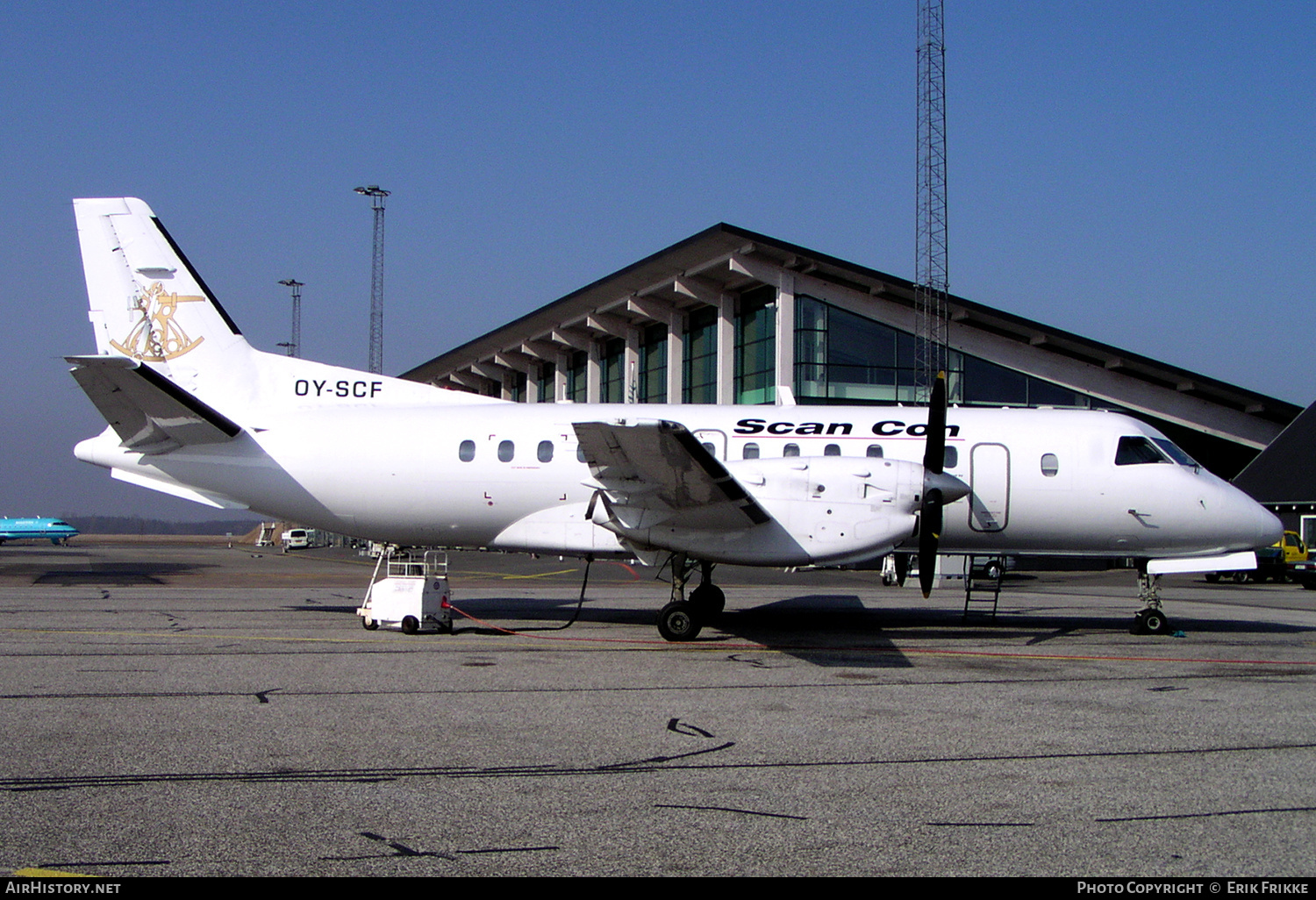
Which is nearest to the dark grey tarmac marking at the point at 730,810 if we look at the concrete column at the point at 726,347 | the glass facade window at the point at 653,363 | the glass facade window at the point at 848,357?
the glass facade window at the point at 848,357

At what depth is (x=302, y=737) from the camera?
24.5 ft

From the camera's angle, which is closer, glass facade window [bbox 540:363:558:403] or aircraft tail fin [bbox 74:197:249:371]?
aircraft tail fin [bbox 74:197:249:371]

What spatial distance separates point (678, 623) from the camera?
13.5 meters

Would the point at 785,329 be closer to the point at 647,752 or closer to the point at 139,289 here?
the point at 139,289

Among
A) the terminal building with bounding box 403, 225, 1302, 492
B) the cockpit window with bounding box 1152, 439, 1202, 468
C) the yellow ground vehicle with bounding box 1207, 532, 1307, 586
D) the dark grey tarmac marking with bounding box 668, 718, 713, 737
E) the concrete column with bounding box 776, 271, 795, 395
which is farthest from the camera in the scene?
the concrete column with bounding box 776, 271, 795, 395

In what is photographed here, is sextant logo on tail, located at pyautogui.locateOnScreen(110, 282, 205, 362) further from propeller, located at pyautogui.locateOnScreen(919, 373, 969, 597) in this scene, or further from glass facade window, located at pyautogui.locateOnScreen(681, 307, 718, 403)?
glass facade window, located at pyautogui.locateOnScreen(681, 307, 718, 403)

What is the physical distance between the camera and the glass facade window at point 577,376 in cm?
5759

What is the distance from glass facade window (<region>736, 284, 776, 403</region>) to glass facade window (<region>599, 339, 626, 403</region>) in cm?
970

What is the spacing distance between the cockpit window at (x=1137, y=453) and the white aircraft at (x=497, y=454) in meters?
0.03

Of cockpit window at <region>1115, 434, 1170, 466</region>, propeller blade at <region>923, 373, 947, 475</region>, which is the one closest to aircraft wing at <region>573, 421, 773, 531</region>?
propeller blade at <region>923, 373, 947, 475</region>

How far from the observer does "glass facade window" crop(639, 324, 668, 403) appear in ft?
163

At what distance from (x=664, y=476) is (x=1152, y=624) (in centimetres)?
825

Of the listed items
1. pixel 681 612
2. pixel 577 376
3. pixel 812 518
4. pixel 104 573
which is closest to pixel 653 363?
pixel 577 376

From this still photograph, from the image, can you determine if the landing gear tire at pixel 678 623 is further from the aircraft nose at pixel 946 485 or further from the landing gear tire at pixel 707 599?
the aircraft nose at pixel 946 485
